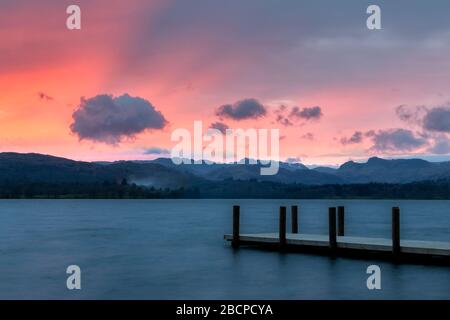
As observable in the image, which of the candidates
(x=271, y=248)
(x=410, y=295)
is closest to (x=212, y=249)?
(x=271, y=248)

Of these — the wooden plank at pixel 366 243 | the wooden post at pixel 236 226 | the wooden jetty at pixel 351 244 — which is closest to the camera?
the wooden plank at pixel 366 243

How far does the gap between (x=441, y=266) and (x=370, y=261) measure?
424 centimetres

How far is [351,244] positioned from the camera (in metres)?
35.7

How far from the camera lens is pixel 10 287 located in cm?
3027

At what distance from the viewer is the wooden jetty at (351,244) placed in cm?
3262

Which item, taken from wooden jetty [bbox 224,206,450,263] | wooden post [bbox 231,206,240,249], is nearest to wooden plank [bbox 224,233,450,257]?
wooden jetty [bbox 224,206,450,263]

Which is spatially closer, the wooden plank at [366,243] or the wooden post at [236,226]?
the wooden plank at [366,243]

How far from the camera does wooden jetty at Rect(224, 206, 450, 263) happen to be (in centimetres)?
3262

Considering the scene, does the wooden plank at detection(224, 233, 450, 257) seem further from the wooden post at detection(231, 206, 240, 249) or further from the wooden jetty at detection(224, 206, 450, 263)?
the wooden post at detection(231, 206, 240, 249)

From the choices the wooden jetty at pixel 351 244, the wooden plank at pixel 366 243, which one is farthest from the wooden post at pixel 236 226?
the wooden plank at pixel 366 243

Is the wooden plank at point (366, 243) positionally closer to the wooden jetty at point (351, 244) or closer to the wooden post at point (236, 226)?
the wooden jetty at point (351, 244)

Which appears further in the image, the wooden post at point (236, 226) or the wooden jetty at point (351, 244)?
the wooden post at point (236, 226)

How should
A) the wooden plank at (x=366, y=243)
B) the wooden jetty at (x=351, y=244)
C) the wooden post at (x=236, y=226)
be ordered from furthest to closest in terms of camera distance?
the wooden post at (x=236, y=226)
the wooden jetty at (x=351, y=244)
the wooden plank at (x=366, y=243)
